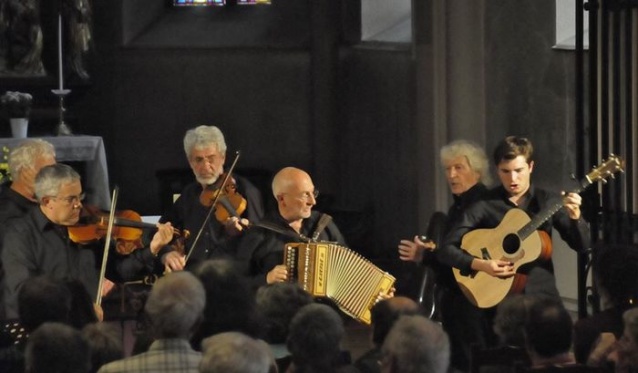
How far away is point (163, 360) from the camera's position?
229 inches

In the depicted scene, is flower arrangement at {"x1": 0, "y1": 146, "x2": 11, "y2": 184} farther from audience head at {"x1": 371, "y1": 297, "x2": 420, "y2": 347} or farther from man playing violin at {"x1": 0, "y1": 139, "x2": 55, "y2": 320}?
audience head at {"x1": 371, "y1": 297, "x2": 420, "y2": 347}

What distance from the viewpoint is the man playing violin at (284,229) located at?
823 cm

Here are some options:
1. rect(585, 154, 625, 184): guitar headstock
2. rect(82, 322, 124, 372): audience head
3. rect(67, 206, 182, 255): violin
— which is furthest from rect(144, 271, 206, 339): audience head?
rect(585, 154, 625, 184): guitar headstock

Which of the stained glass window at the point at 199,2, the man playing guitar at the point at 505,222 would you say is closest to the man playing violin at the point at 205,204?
the man playing guitar at the point at 505,222

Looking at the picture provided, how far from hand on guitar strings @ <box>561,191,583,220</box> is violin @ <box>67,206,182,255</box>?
2.15 meters

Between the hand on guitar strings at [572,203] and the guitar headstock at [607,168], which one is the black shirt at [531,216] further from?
the guitar headstock at [607,168]

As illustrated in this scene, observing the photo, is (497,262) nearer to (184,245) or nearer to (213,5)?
(184,245)

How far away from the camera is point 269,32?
15992 millimetres

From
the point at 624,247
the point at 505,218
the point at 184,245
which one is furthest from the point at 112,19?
the point at 624,247

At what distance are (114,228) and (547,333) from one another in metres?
3.42

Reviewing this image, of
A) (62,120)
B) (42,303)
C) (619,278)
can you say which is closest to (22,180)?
(42,303)

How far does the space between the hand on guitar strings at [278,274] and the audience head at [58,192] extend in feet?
3.33

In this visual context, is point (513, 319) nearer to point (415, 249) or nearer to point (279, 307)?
point (279, 307)

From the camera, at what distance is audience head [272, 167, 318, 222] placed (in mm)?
8234
